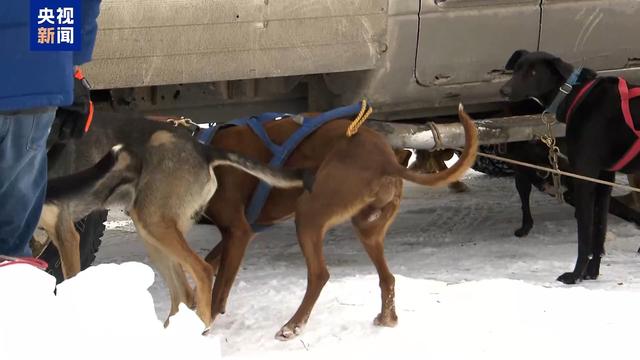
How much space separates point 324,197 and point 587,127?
214 centimetres

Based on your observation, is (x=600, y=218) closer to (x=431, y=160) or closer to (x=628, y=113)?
(x=628, y=113)

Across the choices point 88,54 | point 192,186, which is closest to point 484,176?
point 192,186

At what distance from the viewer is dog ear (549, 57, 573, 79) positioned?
6445mm

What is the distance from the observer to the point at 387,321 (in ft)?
15.7

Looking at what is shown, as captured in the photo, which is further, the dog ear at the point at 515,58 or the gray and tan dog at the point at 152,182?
the dog ear at the point at 515,58

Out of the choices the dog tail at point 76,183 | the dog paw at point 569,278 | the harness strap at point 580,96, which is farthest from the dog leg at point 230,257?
the harness strap at point 580,96

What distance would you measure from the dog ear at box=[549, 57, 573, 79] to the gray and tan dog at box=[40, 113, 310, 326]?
2.27 metres

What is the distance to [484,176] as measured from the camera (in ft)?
32.6

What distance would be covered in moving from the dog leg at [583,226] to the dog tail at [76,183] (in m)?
3.02

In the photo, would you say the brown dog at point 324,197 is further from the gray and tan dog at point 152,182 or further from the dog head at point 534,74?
the dog head at point 534,74

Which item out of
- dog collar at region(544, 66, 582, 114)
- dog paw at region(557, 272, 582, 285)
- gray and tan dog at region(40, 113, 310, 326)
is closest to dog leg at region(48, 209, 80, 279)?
gray and tan dog at region(40, 113, 310, 326)

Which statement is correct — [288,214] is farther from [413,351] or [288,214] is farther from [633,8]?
[633,8]

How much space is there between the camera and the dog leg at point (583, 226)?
626cm

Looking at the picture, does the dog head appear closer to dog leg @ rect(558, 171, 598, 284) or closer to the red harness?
the red harness
